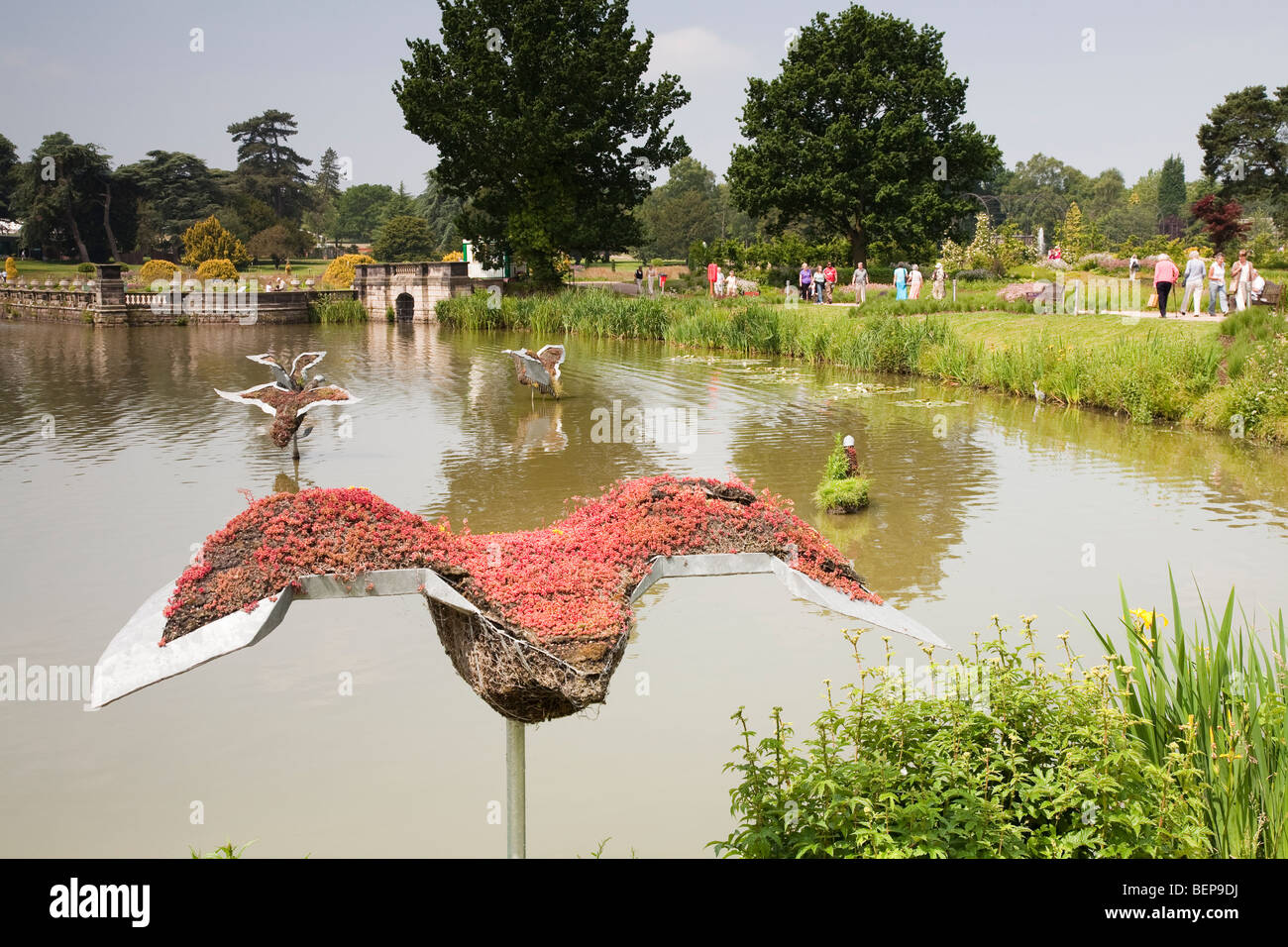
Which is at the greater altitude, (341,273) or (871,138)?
(871,138)

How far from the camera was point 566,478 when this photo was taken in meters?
16.2

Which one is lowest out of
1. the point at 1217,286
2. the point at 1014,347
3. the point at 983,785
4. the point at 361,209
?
the point at 983,785

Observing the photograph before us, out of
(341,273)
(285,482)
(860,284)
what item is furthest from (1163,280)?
(341,273)

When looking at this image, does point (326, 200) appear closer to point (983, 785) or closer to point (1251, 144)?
point (1251, 144)

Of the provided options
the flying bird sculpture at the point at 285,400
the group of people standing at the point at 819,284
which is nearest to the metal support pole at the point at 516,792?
the flying bird sculpture at the point at 285,400

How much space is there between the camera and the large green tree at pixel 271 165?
92875 mm

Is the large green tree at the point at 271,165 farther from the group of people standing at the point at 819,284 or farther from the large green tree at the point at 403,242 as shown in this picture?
the group of people standing at the point at 819,284

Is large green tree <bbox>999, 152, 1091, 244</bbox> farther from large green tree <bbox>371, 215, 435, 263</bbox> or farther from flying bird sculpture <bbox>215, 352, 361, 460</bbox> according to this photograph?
flying bird sculpture <bbox>215, 352, 361, 460</bbox>

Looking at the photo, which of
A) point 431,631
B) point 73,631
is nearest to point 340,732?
point 431,631

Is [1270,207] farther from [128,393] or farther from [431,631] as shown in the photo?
[431,631]

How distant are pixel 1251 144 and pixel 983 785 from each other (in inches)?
2709

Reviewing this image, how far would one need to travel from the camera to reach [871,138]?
164 feet

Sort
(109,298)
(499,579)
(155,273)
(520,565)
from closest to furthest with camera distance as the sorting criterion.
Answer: (499,579)
(520,565)
(109,298)
(155,273)
